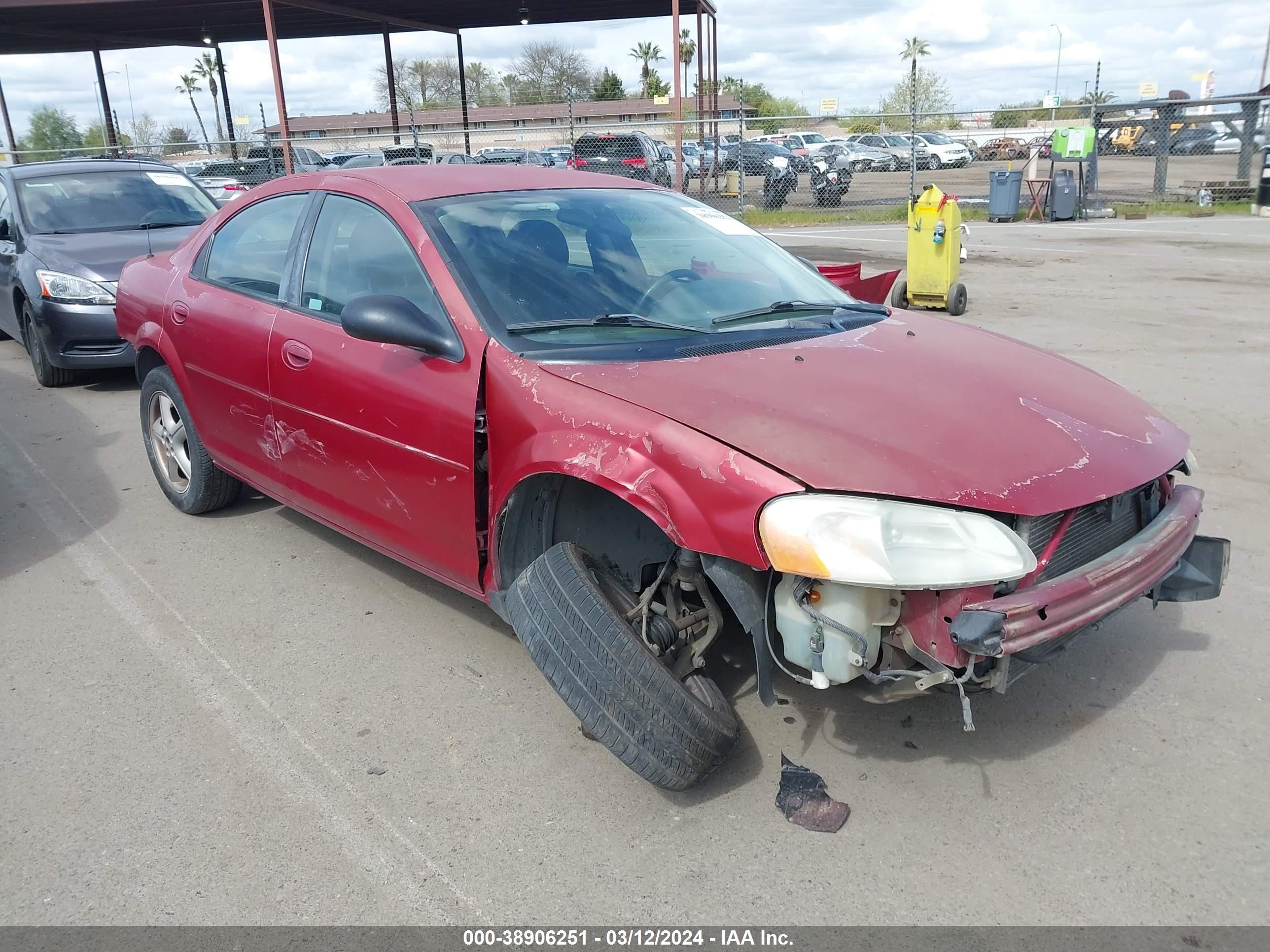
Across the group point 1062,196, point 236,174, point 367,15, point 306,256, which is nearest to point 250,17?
point 367,15

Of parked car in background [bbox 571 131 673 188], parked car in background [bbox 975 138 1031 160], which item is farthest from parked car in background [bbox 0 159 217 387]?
parked car in background [bbox 975 138 1031 160]

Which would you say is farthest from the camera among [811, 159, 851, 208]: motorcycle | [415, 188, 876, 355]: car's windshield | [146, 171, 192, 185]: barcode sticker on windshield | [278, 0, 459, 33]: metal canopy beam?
[811, 159, 851, 208]: motorcycle

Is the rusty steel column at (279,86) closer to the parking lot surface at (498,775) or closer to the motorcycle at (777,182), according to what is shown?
the motorcycle at (777,182)

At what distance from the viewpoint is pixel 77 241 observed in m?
8.41

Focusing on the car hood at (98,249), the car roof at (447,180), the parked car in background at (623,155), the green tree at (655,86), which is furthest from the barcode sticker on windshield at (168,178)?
the green tree at (655,86)

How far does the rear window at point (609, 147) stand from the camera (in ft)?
73.6

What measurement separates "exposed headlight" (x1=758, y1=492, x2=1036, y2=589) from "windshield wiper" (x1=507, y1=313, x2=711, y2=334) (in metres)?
1.04

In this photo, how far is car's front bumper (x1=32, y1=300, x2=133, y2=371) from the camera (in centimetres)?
789

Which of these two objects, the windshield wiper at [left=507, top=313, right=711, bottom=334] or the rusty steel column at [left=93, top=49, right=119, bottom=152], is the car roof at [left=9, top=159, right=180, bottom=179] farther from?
the rusty steel column at [left=93, top=49, right=119, bottom=152]

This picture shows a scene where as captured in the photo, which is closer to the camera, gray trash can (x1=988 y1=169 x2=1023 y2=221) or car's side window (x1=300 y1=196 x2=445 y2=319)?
car's side window (x1=300 y1=196 x2=445 y2=319)

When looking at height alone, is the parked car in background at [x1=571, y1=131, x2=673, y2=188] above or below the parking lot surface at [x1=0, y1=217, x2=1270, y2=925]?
above

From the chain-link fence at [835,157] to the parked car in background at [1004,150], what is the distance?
0.21ft

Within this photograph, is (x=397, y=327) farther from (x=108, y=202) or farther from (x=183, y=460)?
(x=108, y=202)

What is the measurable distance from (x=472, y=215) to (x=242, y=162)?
22.6 meters
